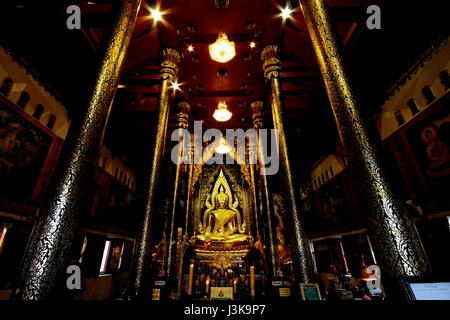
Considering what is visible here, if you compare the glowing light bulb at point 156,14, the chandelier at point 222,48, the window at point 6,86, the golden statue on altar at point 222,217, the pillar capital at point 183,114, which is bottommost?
the golden statue on altar at point 222,217

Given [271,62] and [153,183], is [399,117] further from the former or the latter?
[153,183]

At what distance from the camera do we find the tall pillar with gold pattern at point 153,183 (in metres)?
3.43

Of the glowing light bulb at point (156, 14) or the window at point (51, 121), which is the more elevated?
the glowing light bulb at point (156, 14)

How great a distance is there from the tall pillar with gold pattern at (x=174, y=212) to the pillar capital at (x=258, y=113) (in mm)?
2692

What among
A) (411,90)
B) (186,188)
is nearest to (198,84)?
(186,188)

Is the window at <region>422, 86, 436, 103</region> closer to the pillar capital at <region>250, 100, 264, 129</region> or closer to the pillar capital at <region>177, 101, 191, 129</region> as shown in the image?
the pillar capital at <region>250, 100, 264, 129</region>

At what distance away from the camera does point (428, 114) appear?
434cm

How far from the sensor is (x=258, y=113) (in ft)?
25.5

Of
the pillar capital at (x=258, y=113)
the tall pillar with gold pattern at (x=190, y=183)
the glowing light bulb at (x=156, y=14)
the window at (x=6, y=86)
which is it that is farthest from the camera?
the tall pillar with gold pattern at (x=190, y=183)

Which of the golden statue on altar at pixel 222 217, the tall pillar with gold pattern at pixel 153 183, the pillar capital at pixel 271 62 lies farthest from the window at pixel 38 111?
the golden statue on altar at pixel 222 217

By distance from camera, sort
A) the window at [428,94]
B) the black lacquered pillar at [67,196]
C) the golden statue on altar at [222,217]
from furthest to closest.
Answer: the golden statue on altar at [222,217], the window at [428,94], the black lacquered pillar at [67,196]

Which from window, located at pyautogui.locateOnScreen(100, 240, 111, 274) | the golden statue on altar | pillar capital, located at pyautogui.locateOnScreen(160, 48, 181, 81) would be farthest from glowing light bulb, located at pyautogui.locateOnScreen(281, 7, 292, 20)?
window, located at pyautogui.locateOnScreen(100, 240, 111, 274)

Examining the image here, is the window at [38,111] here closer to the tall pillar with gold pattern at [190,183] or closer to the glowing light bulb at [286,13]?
the tall pillar with gold pattern at [190,183]

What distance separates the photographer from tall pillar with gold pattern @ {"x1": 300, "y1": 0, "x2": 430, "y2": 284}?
148 centimetres
